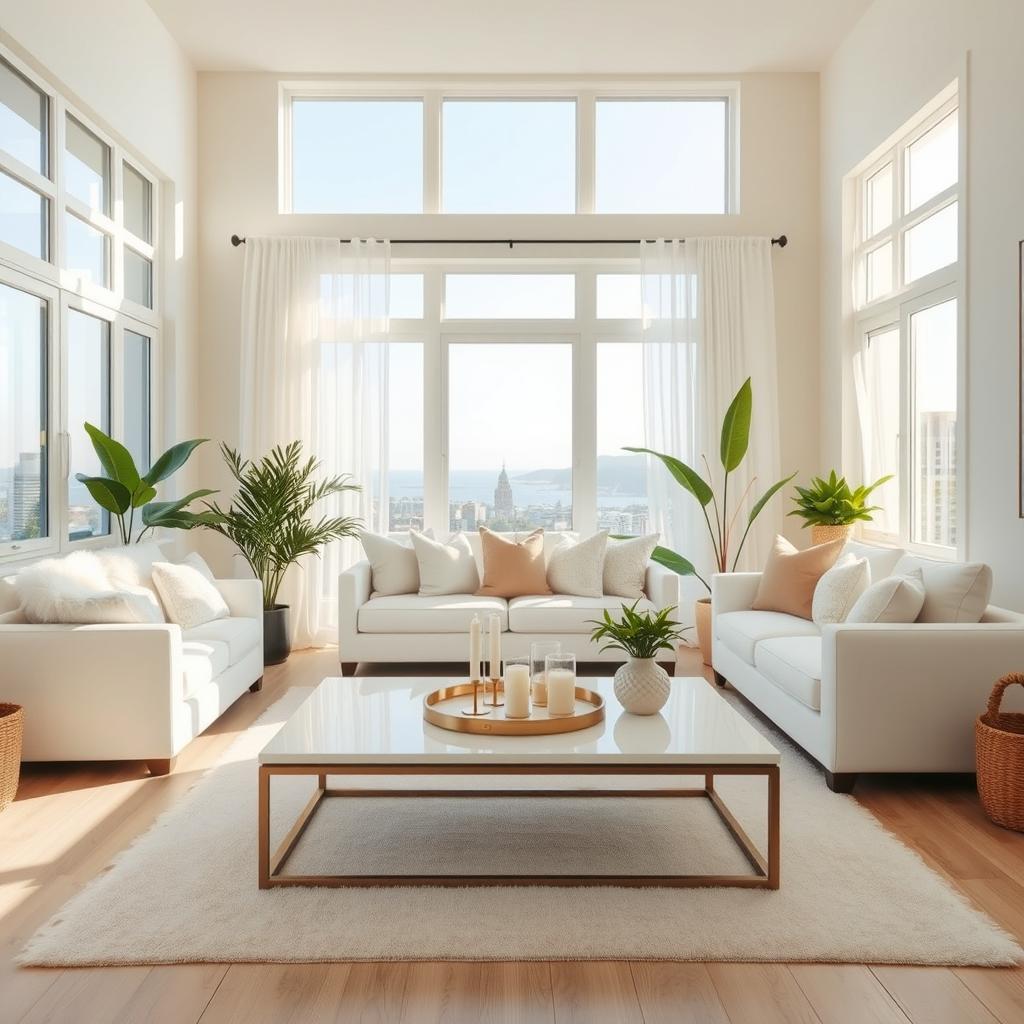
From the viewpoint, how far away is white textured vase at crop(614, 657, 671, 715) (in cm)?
284

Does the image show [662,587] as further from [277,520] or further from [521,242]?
[521,242]

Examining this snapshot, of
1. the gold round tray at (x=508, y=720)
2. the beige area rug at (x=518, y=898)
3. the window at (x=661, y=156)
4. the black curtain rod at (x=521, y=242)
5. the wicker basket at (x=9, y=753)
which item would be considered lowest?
the beige area rug at (x=518, y=898)

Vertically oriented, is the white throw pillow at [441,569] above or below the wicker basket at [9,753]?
above

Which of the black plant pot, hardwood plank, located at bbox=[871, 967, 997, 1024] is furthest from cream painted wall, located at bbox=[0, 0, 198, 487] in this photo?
hardwood plank, located at bbox=[871, 967, 997, 1024]

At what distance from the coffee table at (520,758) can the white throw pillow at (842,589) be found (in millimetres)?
1476

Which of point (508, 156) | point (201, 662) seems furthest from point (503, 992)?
point (508, 156)

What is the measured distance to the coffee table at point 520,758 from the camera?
2396 mm

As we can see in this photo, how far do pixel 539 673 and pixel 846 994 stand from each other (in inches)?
49.1

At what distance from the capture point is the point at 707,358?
6109 millimetres

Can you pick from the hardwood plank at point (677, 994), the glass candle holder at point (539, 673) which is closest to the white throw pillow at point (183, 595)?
the glass candle holder at point (539, 673)

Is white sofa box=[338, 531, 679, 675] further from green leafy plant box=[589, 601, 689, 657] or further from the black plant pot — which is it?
green leafy plant box=[589, 601, 689, 657]

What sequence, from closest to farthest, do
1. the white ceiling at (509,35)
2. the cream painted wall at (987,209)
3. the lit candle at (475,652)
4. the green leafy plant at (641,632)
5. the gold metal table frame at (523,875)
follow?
the gold metal table frame at (523,875), the green leafy plant at (641,632), the lit candle at (475,652), the cream painted wall at (987,209), the white ceiling at (509,35)

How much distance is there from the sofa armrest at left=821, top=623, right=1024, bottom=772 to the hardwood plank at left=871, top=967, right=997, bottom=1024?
1.20m

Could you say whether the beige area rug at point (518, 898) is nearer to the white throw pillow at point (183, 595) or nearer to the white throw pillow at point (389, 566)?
the white throw pillow at point (183, 595)
